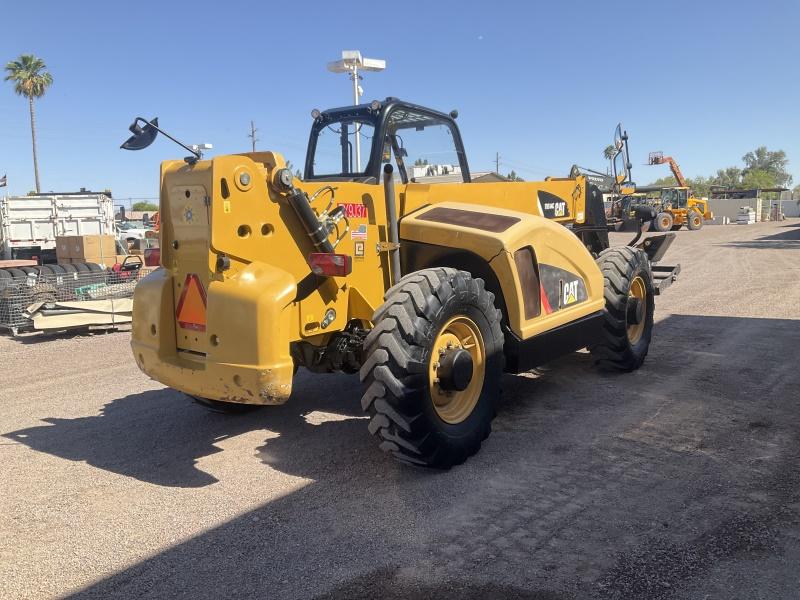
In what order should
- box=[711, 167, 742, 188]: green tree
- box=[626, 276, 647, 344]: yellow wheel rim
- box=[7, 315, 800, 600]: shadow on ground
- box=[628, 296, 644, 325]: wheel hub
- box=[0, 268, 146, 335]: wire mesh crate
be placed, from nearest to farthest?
box=[7, 315, 800, 600]: shadow on ground → box=[628, 296, 644, 325]: wheel hub → box=[626, 276, 647, 344]: yellow wheel rim → box=[0, 268, 146, 335]: wire mesh crate → box=[711, 167, 742, 188]: green tree

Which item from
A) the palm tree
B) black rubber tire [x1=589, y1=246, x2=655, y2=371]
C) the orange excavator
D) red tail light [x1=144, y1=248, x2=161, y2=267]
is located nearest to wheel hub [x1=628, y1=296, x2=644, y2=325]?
black rubber tire [x1=589, y1=246, x2=655, y2=371]

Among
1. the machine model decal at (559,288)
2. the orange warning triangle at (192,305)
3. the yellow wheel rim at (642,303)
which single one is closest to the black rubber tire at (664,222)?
the yellow wheel rim at (642,303)

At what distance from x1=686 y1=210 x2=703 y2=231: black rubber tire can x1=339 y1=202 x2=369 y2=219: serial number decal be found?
1434 inches

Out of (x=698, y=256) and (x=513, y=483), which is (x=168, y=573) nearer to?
(x=513, y=483)

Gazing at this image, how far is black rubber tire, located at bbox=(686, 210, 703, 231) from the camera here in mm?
36875

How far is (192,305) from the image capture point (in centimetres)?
428

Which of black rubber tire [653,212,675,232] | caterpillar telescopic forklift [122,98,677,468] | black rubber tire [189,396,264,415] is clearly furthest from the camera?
black rubber tire [653,212,675,232]

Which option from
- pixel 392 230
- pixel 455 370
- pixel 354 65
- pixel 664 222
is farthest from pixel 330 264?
pixel 664 222

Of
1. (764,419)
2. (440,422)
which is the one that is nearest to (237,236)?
(440,422)

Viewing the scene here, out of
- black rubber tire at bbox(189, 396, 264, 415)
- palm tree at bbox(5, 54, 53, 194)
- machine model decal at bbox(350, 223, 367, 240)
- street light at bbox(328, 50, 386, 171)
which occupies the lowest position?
black rubber tire at bbox(189, 396, 264, 415)

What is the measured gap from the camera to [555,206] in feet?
21.4

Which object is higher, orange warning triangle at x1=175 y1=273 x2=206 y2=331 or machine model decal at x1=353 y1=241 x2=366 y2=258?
machine model decal at x1=353 y1=241 x2=366 y2=258

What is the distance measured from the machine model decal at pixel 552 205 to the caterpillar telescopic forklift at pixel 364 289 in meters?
0.73

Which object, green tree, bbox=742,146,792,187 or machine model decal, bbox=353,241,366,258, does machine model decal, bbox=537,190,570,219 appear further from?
green tree, bbox=742,146,792,187
